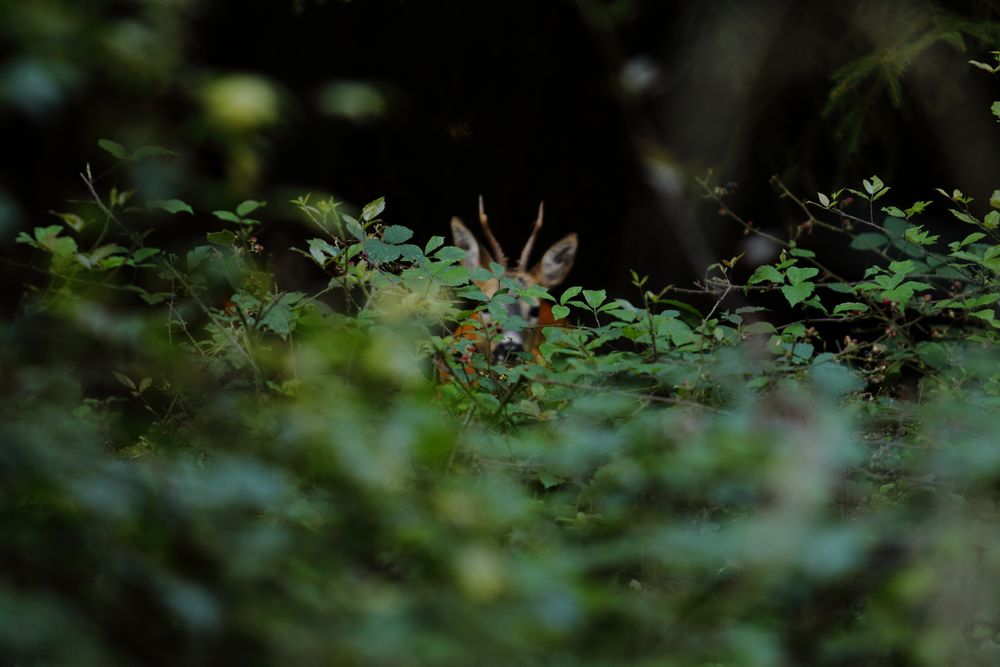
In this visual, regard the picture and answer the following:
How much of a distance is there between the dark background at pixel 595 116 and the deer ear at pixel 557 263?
451mm

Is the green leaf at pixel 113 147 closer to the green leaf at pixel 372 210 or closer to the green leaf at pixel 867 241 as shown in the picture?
the green leaf at pixel 372 210

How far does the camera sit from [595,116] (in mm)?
6168

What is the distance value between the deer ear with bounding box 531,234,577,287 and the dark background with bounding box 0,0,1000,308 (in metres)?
0.45

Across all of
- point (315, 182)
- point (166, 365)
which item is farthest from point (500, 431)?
point (315, 182)

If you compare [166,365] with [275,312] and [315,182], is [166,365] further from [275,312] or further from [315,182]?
[315,182]

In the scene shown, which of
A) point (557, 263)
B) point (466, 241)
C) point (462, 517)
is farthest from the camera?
point (557, 263)

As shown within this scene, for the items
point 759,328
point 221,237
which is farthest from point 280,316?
point 759,328

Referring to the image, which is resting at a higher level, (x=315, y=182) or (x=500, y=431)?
(x=500, y=431)

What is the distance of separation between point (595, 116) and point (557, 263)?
1.07 m

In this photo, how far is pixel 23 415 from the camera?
1.37m

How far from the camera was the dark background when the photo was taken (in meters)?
3.83

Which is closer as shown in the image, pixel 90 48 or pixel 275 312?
pixel 90 48

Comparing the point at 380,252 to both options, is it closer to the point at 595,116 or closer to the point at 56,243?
the point at 56,243

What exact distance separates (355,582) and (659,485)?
61cm
